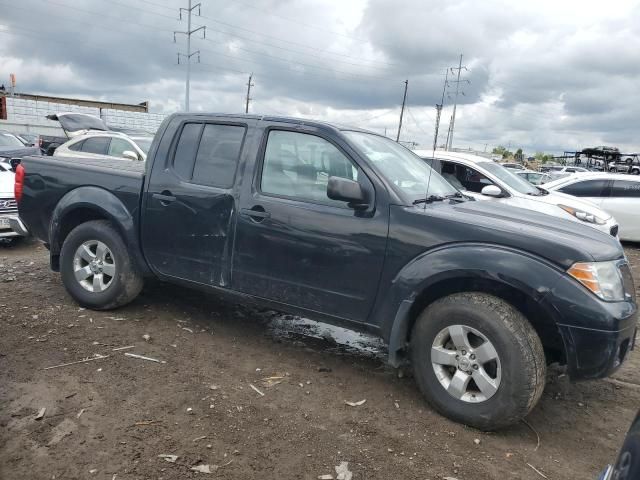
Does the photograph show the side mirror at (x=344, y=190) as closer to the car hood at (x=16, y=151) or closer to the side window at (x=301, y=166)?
the side window at (x=301, y=166)

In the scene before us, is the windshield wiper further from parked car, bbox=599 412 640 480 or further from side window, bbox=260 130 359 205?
parked car, bbox=599 412 640 480

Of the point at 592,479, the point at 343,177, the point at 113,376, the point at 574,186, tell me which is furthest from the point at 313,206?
the point at 574,186

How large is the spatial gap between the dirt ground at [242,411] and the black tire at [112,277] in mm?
146

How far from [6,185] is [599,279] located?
7.65 metres

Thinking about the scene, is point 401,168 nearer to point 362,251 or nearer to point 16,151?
point 362,251

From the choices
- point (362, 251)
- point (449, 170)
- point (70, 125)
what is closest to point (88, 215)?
point (362, 251)

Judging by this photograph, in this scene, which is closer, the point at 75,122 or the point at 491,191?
the point at 491,191

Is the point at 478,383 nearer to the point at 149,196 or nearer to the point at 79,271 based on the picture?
the point at 149,196

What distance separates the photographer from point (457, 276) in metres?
3.21

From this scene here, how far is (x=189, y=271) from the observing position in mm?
4242

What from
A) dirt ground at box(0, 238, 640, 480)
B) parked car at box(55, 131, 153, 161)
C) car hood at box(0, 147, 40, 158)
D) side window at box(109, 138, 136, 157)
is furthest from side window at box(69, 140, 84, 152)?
dirt ground at box(0, 238, 640, 480)

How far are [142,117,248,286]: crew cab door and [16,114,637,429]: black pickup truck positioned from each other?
0.5 inches

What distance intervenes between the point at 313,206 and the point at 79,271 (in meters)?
2.47

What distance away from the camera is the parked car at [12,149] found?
12.7 m
